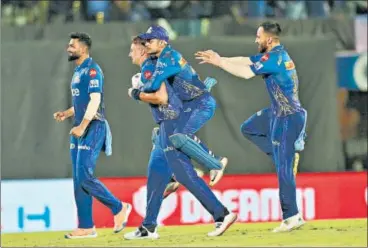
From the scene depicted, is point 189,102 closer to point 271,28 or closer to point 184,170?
point 184,170

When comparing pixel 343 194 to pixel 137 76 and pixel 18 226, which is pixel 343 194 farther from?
pixel 137 76

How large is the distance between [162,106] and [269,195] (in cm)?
431

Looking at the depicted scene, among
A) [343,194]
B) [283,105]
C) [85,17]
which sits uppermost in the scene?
[85,17]

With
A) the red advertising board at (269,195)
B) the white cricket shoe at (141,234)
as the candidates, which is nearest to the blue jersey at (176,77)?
the white cricket shoe at (141,234)

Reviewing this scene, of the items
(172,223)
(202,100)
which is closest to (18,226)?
(172,223)

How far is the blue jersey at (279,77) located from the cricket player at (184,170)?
39 cm

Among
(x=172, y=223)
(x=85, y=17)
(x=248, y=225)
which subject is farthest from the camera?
(x=85, y=17)

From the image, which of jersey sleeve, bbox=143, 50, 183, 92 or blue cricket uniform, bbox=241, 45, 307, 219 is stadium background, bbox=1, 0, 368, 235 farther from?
jersey sleeve, bbox=143, 50, 183, 92

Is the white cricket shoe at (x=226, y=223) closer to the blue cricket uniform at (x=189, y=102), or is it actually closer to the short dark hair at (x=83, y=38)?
the blue cricket uniform at (x=189, y=102)

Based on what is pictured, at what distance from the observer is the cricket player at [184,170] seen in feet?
20.0

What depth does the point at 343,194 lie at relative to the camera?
10188 millimetres

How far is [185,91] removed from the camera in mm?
6133

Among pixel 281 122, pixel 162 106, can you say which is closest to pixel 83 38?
pixel 162 106

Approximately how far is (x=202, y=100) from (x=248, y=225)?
1.47 metres
